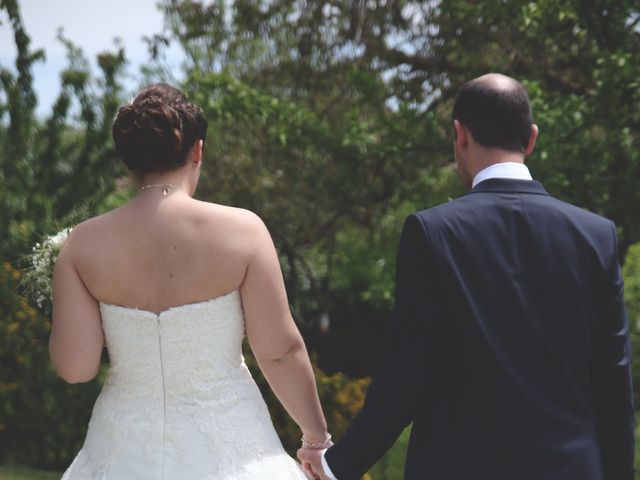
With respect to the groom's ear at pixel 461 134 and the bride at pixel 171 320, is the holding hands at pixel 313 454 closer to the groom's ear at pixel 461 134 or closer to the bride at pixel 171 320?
the bride at pixel 171 320

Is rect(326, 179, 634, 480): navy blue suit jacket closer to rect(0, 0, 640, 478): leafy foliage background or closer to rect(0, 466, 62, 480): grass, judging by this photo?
rect(0, 0, 640, 478): leafy foliage background

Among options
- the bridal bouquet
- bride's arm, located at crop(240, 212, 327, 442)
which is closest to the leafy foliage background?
the bridal bouquet

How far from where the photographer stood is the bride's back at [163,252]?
307 centimetres

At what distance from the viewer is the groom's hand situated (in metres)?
3.34

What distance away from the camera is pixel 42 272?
12.0 feet

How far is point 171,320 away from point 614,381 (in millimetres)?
1385

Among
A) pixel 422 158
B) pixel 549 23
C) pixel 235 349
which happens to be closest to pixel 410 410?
pixel 235 349

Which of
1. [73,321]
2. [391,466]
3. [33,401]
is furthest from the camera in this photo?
[33,401]

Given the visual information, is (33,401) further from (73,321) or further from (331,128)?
(73,321)

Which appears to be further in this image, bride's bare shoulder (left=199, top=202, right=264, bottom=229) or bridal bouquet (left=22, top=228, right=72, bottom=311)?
bridal bouquet (left=22, top=228, right=72, bottom=311)

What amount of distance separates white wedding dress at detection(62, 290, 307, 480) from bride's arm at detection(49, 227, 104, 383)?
5cm

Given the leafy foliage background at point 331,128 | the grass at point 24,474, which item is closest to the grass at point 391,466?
the leafy foliage background at point 331,128

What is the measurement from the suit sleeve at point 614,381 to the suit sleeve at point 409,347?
1.59 ft

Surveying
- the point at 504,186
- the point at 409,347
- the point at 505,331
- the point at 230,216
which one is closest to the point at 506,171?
the point at 504,186
